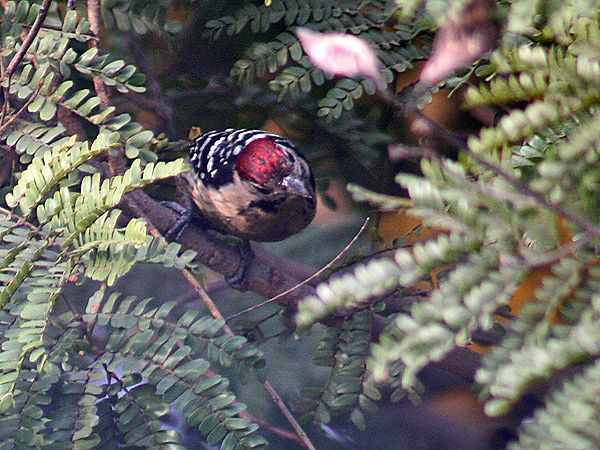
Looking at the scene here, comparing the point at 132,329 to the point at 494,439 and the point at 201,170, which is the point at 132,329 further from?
the point at 494,439

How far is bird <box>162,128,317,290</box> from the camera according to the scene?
1731 millimetres

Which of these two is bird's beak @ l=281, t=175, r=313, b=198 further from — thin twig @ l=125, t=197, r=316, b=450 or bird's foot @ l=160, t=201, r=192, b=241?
thin twig @ l=125, t=197, r=316, b=450

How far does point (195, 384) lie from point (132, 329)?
157 mm

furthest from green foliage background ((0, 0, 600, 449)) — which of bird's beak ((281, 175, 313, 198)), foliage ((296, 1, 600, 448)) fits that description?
bird's beak ((281, 175, 313, 198))

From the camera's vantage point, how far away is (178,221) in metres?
1.59

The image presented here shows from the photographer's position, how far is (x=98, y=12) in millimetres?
1435

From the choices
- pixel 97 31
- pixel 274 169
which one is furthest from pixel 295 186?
pixel 97 31

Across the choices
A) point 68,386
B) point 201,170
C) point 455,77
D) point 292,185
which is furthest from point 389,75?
point 68,386

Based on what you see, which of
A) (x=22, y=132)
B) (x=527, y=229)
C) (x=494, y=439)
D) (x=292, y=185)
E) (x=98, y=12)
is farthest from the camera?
(x=292, y=185)

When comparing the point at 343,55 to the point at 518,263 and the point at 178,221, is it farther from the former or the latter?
the point at 178,221

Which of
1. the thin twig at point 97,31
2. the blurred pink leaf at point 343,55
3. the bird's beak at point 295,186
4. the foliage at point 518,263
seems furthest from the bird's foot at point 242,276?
the blurred pink leaf at point 343,55

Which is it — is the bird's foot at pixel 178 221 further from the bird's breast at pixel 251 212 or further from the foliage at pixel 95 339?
the foliage at pixel 95 339

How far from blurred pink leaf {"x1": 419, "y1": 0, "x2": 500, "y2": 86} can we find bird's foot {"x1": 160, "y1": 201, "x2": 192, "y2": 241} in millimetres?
891

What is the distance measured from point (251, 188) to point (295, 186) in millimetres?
143
